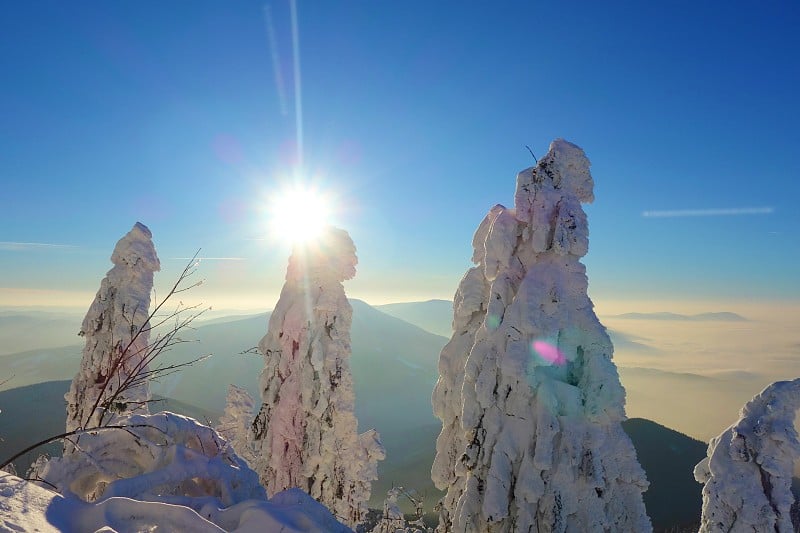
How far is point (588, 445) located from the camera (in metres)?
10.2

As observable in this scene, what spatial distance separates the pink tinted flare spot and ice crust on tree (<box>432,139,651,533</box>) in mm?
23

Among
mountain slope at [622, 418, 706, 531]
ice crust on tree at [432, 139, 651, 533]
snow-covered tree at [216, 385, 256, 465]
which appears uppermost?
ice crust on tree at [432, 139, 651, 533]

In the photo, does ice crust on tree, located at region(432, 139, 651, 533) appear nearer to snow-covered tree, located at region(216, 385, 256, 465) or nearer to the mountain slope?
snow-covered tree, located at region(216, 385, 256, 465)

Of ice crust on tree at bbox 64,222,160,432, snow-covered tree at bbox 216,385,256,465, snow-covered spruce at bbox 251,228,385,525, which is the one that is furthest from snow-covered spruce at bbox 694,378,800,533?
ice crust on tree at bbox 64,222,160,432

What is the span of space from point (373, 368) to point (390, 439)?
46047 mm

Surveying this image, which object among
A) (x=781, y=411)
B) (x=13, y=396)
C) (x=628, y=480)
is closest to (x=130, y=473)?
(x=628, y=480)

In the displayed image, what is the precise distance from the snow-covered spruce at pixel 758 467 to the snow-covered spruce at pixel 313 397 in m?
12.8

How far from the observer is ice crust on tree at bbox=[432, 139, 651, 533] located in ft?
33.3

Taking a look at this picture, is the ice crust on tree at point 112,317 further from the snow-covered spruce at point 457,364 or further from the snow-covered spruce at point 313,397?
the snow-covered spruce at point 457,364

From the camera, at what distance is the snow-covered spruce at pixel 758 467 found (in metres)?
12.7

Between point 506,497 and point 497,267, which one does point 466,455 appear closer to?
point 506,497

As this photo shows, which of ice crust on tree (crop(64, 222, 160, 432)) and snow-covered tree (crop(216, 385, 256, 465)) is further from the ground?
ice crust on tree (crop(64, 222, 160, 432))

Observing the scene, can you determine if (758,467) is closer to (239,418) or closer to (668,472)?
(239,418)

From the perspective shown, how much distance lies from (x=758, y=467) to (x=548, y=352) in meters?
7.87
